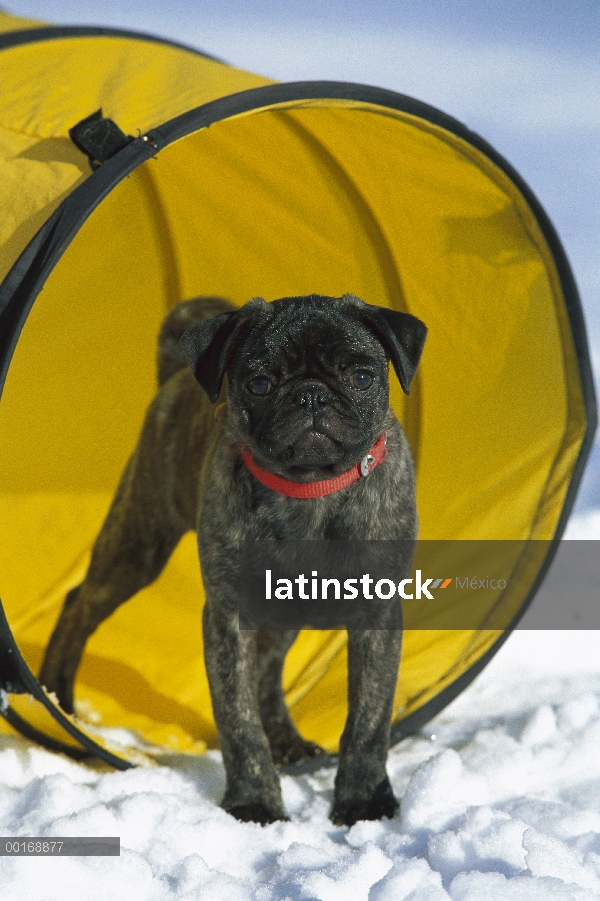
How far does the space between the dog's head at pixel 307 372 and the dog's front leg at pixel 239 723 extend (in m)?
0.59

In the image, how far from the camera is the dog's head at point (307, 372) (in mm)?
3098

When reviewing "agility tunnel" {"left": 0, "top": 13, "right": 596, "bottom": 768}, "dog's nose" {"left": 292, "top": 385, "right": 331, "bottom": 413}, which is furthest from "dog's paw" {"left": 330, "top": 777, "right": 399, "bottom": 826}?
"dog's nose" {"left": 292, "top": 385, "right": 331, "bottom": 413}

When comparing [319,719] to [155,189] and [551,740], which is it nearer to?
[551,740]

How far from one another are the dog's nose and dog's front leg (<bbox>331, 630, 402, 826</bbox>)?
0.86m

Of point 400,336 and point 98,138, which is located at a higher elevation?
point 98,138

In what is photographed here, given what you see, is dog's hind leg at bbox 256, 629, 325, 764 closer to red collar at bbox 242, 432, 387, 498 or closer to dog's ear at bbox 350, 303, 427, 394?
red collar at bbox 242, 432, 387, 498

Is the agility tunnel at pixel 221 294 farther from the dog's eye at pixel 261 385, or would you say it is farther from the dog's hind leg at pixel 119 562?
the dog's eye at pixel 261 385

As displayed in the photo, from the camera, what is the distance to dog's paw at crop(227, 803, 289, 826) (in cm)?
327

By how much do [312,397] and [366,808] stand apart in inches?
54.4

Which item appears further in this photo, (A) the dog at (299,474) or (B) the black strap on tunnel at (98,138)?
(B) the black strap on tunnel at (98,138)

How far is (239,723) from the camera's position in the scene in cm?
333

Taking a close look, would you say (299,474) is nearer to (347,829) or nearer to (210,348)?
(210,348)

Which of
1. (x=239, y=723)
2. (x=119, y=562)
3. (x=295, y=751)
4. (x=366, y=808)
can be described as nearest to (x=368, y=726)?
(x=366, y=808)

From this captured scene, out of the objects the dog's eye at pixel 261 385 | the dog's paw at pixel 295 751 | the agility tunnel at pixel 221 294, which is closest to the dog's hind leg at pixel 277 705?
the dog's paw at pixel 295 751
